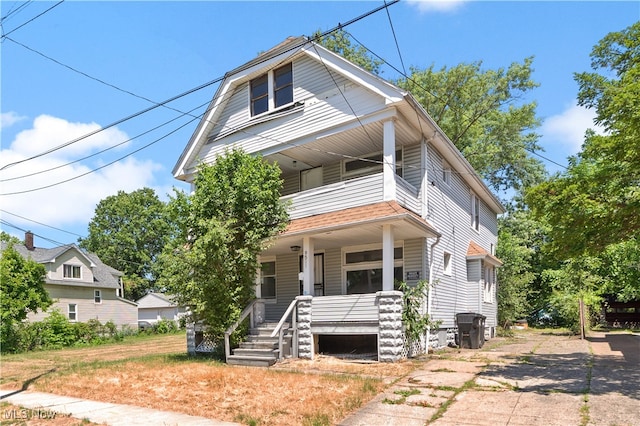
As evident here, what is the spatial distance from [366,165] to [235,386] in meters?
8.65

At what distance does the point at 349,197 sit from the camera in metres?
13.3

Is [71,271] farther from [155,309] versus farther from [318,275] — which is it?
[318,275]

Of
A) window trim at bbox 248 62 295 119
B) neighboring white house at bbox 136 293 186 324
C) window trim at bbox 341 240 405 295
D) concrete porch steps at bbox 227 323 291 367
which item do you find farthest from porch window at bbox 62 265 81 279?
window trim at bbox 341 240 405 295

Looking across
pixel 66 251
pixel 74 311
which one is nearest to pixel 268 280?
pixel 66 251

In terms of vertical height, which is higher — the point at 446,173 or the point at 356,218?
the point at 446,173

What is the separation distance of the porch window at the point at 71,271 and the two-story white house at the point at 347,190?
23945 mm

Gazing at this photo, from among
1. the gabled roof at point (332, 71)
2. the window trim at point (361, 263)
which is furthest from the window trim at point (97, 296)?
the window trim at point (361, 263)

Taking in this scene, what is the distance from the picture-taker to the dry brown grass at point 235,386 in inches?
276

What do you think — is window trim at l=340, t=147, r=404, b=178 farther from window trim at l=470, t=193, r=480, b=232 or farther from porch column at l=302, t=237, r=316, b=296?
window trim at l=470, t=193, r=480, b=232

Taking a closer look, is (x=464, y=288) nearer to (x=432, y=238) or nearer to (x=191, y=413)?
(x=432, y=238)

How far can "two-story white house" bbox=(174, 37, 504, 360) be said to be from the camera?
12.5m

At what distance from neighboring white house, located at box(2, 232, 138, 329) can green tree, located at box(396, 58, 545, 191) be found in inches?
1116

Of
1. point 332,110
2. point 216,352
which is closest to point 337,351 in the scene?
point 216,352

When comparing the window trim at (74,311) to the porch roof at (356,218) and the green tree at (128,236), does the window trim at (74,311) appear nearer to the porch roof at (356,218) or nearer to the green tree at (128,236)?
the green tree at (128,236)
